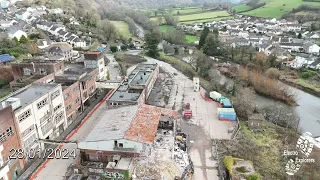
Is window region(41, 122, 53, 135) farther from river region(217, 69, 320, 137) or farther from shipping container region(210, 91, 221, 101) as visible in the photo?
river region(217, 69, 320, 137)

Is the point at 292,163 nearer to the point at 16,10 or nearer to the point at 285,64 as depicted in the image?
the point at 285,64

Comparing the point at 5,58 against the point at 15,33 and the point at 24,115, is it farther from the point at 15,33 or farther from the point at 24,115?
the point at 24,115

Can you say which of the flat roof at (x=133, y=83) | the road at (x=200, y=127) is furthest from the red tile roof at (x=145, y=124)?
the road at (x=200, y=127)

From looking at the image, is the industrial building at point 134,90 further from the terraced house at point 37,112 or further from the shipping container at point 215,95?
the shipping container at point 215,95

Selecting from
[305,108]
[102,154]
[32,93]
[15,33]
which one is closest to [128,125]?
[102,154]

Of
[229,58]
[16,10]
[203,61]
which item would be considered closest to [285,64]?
[229,58]
